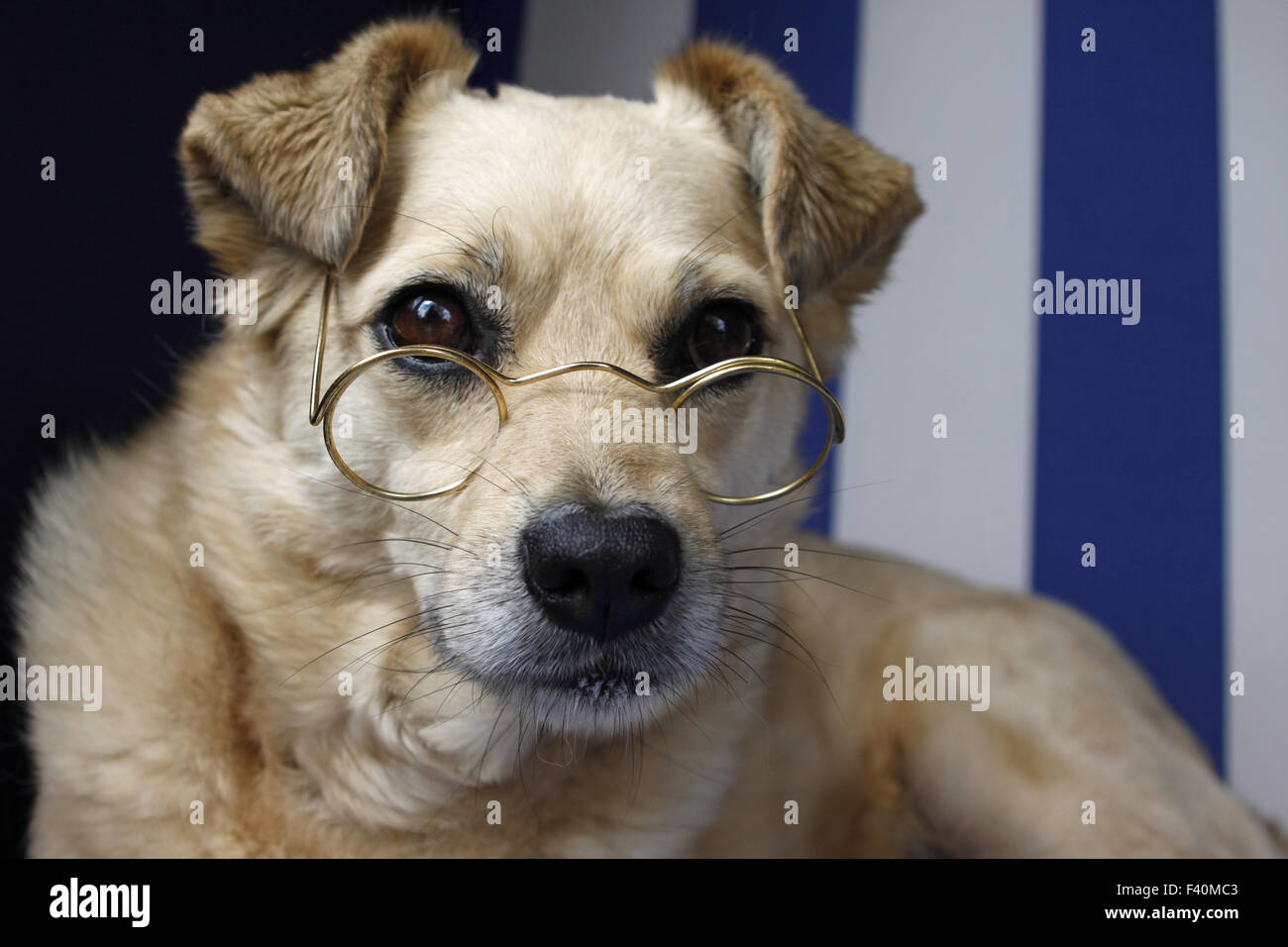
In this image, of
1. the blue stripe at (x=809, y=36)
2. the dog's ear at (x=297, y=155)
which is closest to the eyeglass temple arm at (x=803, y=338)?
the dog's ear at (x=297, y=155)

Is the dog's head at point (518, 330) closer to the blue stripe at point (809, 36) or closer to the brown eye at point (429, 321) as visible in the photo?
the brown eye at point (429, 321)

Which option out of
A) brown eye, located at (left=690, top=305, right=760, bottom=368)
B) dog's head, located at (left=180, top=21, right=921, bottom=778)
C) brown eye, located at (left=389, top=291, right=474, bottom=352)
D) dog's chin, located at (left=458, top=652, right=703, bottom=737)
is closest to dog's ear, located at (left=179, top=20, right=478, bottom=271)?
dog's head, located at (left=180, top=21, right=921, bottom=778)

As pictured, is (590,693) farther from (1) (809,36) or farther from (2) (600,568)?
(1) (809,36)

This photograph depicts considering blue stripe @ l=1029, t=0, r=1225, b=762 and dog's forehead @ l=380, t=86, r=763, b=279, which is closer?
dog's forehead @ l=380, t=86, r=763, b=279

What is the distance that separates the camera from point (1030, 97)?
2277 millimetres

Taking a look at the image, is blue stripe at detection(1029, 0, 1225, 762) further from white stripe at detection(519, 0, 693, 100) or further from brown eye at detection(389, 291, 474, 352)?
brown eye at detection(389, 291, 474, 352)

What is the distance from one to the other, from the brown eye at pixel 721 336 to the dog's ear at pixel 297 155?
18.8 inches

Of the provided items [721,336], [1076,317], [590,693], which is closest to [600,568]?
[590,693]

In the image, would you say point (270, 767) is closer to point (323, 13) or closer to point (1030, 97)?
point (323, 13)

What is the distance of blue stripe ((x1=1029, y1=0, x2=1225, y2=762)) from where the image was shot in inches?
86.6

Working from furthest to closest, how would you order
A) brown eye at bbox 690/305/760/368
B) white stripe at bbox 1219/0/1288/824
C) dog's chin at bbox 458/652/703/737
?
white stripe at bbox 1219/0/1288/824 → brown eye at bbox 690/305/760/368 → dog's chin at bbox 458/652/703/737

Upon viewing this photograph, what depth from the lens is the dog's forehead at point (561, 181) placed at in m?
1.34

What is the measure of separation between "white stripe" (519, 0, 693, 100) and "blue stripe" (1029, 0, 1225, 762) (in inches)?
34.6

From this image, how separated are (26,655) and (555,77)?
5.46ft
